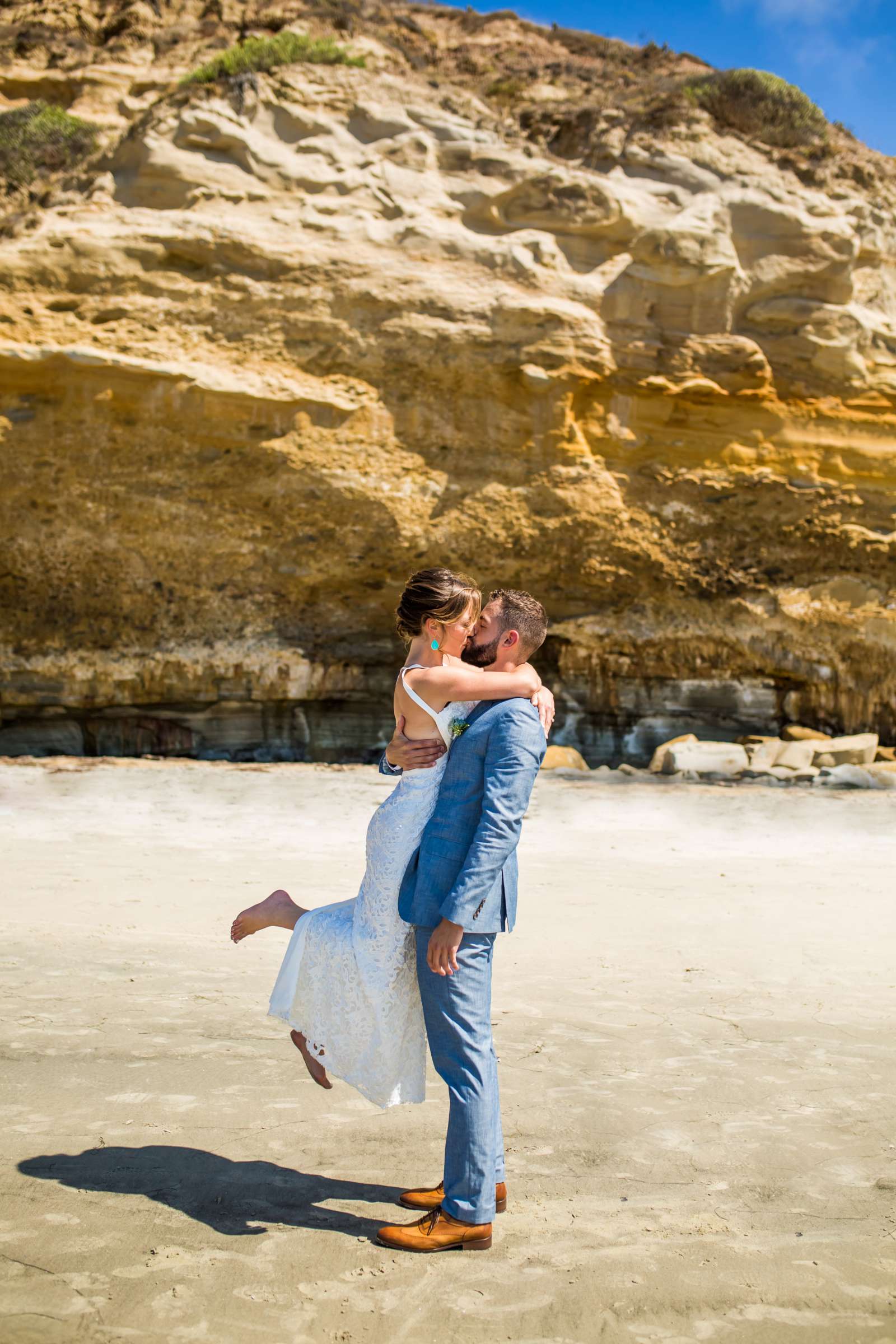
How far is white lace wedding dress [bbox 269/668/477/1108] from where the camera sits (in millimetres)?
2646

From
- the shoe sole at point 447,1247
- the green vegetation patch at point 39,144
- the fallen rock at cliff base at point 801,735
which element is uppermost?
the green vegetation patch at point 39,144

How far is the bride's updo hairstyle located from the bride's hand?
314 mm

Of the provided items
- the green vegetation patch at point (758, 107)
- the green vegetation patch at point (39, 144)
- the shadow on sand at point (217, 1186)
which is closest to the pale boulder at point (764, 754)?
the green vegetation patch at point (758, 107)

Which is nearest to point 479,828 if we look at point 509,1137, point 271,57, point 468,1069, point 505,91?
point 468,1069

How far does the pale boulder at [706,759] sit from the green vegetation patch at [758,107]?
9464 millimetres

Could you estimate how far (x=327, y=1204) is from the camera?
253 centimetres

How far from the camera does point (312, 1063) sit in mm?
2736

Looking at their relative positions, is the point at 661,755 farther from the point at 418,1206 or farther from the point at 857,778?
the point at 418,1206

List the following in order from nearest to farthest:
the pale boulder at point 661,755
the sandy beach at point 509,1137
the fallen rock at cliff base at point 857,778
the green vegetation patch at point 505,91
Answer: the sandy beach at point 509,1137, the fallen rock at cliff base at point 857,778, the pale boulder at point 661,755, the green vegetation patch at point 505,91

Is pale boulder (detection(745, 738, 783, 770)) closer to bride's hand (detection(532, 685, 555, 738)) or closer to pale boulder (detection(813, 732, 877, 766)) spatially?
pale boulder (detection(813, 732, 877, 766))

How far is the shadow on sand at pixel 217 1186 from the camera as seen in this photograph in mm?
2424

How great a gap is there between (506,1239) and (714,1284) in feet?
1.65

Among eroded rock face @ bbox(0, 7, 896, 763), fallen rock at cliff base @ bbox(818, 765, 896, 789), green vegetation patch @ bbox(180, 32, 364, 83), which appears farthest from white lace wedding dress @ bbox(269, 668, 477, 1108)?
green vegetation patch @ bbox(180, 32, 364, 83)

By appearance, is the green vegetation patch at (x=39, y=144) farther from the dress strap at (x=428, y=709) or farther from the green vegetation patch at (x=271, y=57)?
the dress strap at (x=428, y=709)
